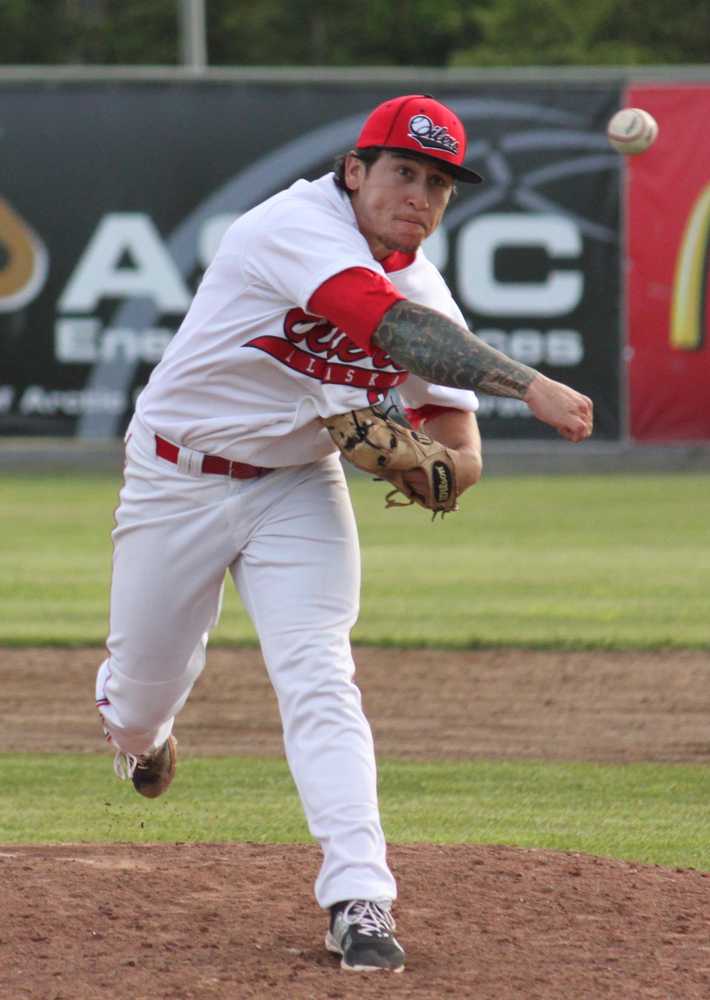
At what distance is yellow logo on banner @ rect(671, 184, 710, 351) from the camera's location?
1698 centimetres

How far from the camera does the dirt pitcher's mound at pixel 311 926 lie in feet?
13.1

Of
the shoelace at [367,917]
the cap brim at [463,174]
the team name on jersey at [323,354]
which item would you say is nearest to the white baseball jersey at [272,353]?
the team name on jersey at [323,354]

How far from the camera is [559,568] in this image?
11.9 metres

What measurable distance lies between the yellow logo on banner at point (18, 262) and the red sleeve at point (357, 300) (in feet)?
45.6

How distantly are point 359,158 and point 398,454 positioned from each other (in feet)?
2.28

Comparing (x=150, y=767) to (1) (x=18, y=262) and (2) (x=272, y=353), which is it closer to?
(2) (x=272, y=353)

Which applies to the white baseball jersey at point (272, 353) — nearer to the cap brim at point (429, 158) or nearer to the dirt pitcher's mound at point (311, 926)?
the cap brim at point (429, 158)

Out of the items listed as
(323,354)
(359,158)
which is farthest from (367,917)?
(359,158)

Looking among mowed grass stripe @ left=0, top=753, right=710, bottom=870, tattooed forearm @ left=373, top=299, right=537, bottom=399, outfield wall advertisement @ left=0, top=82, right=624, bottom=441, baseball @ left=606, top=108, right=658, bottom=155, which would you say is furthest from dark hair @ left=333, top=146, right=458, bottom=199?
outfield wall advertisement @ left=0, top=82, right=624, bottom=441

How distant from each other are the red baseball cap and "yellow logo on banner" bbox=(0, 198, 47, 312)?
13.7 meters

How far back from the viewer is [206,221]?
17656 mm

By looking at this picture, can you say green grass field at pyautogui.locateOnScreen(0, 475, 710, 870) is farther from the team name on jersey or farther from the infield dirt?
the team name on jersey

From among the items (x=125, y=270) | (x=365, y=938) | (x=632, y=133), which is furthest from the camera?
(x=125, y=270)

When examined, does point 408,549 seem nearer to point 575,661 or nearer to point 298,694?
point 575,661
